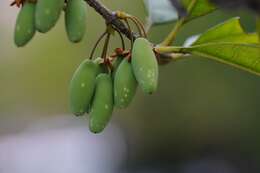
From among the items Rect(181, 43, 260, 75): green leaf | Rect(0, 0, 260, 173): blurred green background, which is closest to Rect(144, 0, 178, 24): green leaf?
Rect(181, 43, 260, 75): green leaf

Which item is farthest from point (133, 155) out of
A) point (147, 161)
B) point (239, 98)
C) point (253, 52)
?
point (253, 52)

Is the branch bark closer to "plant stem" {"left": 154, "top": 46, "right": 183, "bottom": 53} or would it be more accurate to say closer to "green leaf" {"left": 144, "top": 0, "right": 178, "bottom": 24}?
"plant stem" {"left": 154, "top": 46, "right": 183, "bottom": 53}

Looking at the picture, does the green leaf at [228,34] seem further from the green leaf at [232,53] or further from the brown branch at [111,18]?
the brown branch at [111,18]

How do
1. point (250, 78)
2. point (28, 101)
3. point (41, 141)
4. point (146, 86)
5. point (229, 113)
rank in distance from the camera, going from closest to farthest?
point (146, 86), point (250, 78), point (229, 113), point (28, 101), point (41, 141)

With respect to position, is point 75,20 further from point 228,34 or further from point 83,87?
point 228,34

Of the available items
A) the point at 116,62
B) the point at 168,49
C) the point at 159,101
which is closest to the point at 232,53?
the point at 168,49

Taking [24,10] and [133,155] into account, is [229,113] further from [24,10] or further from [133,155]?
[24,10]
